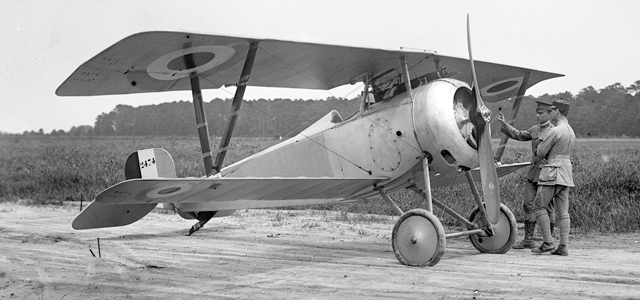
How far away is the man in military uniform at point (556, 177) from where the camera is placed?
323 inches

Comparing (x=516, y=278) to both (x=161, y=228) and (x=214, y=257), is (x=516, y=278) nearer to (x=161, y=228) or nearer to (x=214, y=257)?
(x=214, y=257)

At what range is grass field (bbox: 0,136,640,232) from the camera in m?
11.0

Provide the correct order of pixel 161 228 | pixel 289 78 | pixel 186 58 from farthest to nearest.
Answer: pixel 161 228 → pixel 289 78 → pixel 186 58

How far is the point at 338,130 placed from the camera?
8.70m

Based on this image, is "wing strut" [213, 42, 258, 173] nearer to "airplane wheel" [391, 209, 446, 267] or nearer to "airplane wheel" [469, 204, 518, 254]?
"airplane wheel" [391, 209, 446, 267]

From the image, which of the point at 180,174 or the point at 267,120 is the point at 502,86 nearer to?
the point at 267,120

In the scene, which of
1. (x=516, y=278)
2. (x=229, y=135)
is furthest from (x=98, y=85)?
(x=516, y=278)

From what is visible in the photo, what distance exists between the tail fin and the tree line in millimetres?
3496

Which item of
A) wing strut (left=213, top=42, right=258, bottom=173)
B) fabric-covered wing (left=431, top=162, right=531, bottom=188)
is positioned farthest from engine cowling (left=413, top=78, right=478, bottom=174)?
wing strut (left=213, top=42, right=258, bottom=173)

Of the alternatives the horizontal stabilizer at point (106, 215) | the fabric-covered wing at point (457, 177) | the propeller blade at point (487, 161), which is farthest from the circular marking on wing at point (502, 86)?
the horizontal stabilizer at point (106, 215)

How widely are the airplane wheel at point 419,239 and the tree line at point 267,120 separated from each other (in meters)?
5.91

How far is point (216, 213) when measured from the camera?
11.0 m

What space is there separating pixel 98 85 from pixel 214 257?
2705mm

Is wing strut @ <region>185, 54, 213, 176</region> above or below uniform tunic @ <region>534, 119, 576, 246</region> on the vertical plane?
above
